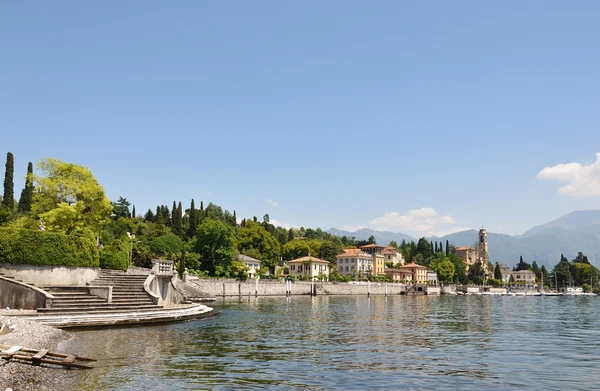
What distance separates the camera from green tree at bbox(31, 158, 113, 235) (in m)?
54.4

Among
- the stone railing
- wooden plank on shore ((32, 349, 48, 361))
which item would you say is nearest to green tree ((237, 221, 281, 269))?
the stone railing

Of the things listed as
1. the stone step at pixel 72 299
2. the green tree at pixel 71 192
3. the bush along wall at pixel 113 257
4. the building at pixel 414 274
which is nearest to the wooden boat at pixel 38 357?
the stone step at pixel 72 299

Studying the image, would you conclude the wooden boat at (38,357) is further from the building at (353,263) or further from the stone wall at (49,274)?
the building at (353,263)

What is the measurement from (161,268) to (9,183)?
61.2 m

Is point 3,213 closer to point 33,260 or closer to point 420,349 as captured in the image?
point 33,260

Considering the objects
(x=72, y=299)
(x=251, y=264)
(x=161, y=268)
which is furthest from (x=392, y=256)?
(x=72, y=299)

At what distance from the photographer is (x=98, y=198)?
5556 cm

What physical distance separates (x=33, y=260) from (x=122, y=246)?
13309 mm

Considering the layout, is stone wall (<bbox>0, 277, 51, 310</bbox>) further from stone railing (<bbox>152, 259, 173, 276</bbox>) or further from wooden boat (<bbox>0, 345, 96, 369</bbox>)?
wooden boat (<bbox>0, 345, 96, 369</bbox>)

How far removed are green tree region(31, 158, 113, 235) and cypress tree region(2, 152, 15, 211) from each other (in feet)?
110

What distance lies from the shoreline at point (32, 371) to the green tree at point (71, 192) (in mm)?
33338

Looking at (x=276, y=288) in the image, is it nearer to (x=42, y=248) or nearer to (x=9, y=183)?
(x=9, y=183)

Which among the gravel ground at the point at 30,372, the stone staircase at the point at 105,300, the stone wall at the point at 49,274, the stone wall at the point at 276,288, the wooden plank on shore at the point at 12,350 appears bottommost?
the stone wall at the point at 276,288

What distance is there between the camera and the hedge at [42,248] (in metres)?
31.1
